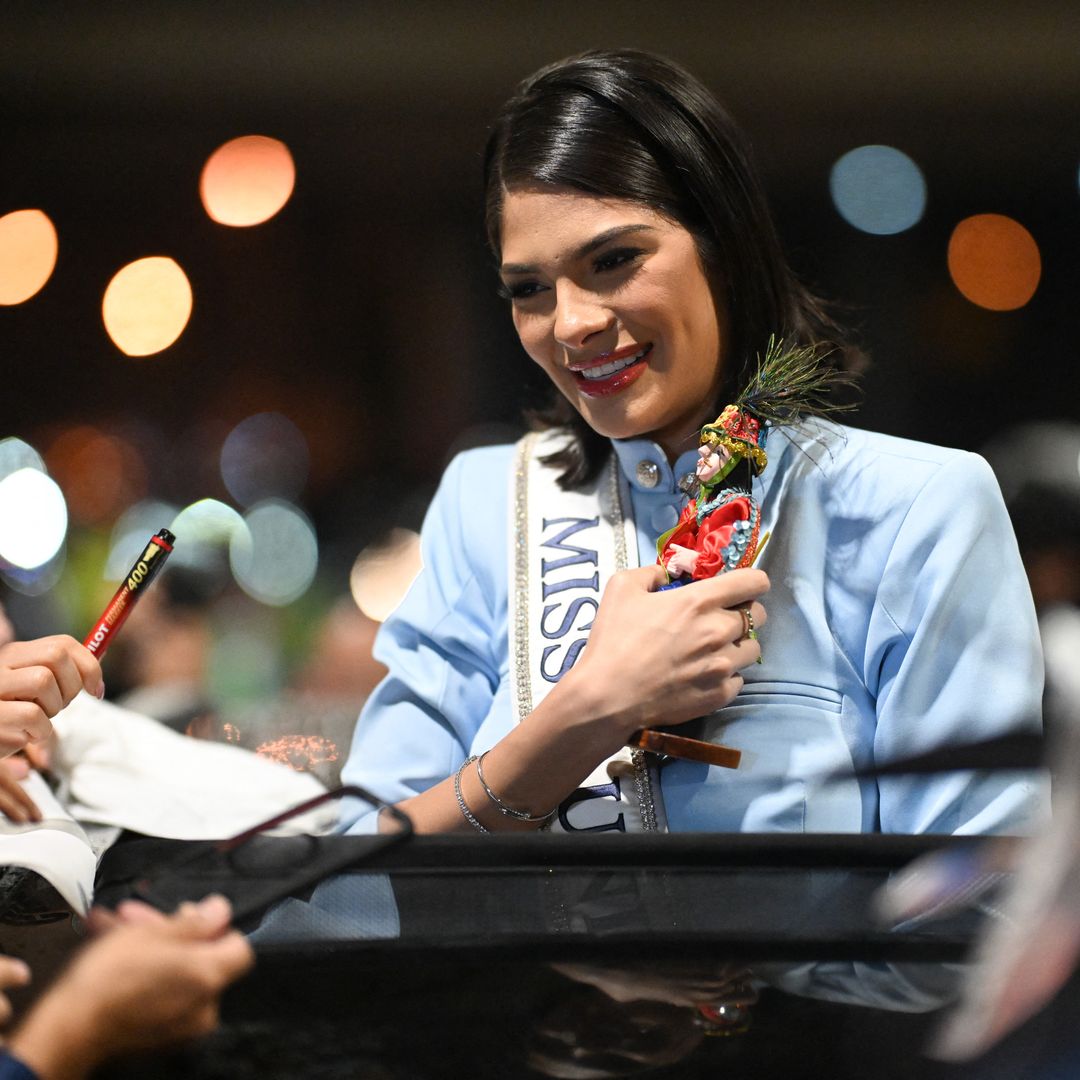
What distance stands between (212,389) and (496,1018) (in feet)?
6.27

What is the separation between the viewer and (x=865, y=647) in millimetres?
1101

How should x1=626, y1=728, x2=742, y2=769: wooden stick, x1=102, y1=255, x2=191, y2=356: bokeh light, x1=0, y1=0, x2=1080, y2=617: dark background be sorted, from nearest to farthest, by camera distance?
x1=626, y1=728, x2=742, y2=769: wooden stick
x1=0, y1=0, x2=1080, y2=617: dark background
x1=102, y1=255, x2=191, y2=356: bokeh light

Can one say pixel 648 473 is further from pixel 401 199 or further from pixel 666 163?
pixel 401 199

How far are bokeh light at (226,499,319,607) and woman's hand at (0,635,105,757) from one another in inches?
55.8

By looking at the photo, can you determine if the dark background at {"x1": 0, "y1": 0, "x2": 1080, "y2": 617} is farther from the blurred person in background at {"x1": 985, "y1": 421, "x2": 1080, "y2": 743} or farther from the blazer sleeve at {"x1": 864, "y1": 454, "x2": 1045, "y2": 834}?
the blazer sleeve at {"x1": 864, "y1": 454, "x2": 1045, "y2": 834}

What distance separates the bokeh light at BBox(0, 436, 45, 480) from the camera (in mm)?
2332

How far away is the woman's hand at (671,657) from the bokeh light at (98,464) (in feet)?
5.05

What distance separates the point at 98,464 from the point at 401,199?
73cm

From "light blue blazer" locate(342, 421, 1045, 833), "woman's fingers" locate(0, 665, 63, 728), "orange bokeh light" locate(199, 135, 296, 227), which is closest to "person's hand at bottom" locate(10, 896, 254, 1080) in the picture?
"light blue blazer" locate(342, 421, 1045, 833)

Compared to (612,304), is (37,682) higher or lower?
lower

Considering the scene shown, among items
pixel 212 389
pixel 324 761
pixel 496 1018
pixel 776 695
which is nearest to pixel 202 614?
pixel 212 389

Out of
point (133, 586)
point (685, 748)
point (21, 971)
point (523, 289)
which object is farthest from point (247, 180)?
point (21, 971)

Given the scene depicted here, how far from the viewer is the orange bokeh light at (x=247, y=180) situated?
2172mm

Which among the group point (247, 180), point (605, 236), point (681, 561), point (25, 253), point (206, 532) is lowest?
point (206, 532)
